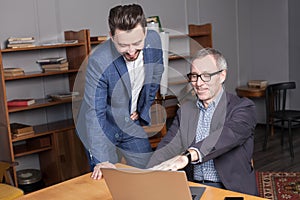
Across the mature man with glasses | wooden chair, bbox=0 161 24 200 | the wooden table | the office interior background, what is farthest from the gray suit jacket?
the wooden table

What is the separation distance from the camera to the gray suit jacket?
2070 millimetres

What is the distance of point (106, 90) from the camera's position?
7.29 ft

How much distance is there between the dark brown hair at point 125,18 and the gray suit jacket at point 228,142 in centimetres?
63

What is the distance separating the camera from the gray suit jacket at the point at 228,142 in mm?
2070

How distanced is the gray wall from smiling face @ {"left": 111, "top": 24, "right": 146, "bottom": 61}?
2.95 m

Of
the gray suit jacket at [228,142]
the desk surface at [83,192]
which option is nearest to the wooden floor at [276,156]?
the gray suit jacket at [228,142]

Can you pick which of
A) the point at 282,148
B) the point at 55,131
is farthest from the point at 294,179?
the point at 55,131

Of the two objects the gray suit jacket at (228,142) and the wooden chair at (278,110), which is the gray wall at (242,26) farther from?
the gray suit jacket at (228,142)

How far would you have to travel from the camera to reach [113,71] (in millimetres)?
2148

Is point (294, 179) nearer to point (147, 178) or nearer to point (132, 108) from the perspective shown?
point (132, 108)

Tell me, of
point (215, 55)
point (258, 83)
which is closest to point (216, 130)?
point (215, 55)

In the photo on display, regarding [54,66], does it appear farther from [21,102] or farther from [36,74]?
[21,102]

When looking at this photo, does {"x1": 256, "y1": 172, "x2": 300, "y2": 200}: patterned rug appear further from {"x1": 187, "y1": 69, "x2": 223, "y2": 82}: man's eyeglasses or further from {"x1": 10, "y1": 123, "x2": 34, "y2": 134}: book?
{"x1": 10, "y1": 123, "x2": 34, "y2": 134}: book

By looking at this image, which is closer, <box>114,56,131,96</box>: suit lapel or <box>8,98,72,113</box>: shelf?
<box>114,56,131,96</box>: suit lapel
